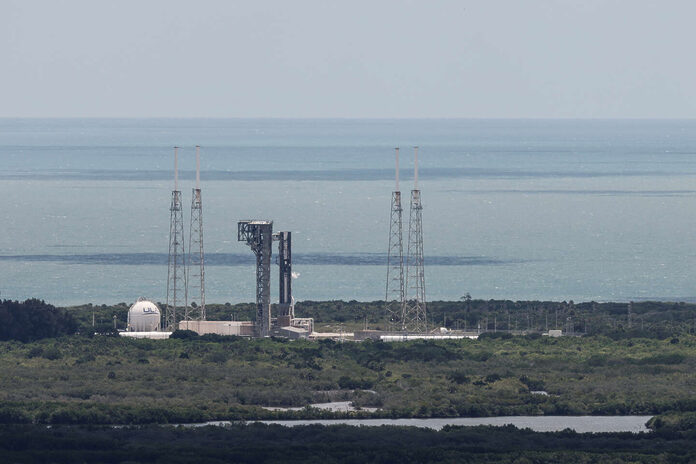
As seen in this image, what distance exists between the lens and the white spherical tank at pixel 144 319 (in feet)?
301

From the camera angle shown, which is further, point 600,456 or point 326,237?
point 326,237

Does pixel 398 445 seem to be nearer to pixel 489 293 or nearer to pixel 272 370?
pixel 272 370

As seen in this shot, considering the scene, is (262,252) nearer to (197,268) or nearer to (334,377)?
(334,377)

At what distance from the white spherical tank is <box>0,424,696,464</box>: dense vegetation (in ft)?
90.9

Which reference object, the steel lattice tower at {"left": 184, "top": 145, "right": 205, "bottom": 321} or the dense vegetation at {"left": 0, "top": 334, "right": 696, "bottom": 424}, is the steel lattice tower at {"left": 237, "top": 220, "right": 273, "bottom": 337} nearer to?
the dense vegetation at {"left": 0, "top": 334, "right": 696, "bottom": 424}

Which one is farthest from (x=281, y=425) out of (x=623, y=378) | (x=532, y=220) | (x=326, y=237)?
(x=532, y=220)

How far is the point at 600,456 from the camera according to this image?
58.1 metres

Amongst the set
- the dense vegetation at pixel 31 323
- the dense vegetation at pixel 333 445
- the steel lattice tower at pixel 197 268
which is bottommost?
the dense vegetation at pixel 333 445

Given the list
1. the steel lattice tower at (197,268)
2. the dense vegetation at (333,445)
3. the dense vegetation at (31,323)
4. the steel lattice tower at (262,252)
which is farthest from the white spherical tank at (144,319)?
the dense vegetation at (333,445)

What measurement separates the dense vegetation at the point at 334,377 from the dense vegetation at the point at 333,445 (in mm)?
4620

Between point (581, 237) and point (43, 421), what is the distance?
123961 mm

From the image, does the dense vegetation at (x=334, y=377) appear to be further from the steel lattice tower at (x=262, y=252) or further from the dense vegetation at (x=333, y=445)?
the dense vegetation at (x=333, y=445)

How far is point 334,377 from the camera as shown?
77.0 metres

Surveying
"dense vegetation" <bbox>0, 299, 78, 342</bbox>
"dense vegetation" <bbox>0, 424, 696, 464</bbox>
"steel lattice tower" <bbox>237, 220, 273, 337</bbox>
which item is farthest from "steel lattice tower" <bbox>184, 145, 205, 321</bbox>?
"dense vegetation" <bbox>0, 424, 696, 464</bbox>
